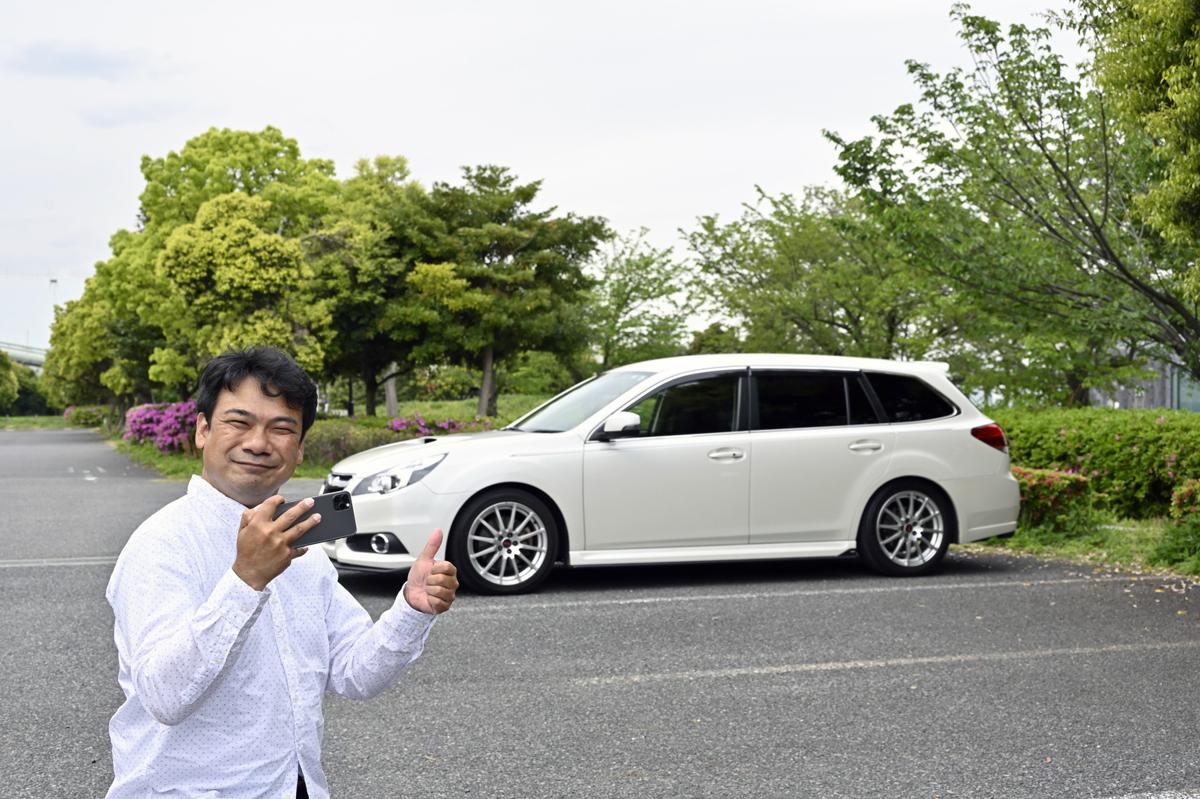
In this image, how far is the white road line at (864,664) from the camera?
6.20m

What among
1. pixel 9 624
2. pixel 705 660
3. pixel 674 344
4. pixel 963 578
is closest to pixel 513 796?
pixel 705 660

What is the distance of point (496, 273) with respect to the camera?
3394cm

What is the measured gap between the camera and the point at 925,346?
26.3 metres

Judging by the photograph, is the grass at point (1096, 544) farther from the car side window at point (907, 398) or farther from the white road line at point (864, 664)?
the white road line at point (864, 664)

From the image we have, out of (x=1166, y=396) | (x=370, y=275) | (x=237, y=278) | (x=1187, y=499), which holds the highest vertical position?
(x=370, y=275)

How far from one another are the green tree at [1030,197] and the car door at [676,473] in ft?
12.6

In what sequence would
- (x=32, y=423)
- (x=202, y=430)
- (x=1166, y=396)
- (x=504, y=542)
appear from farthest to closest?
(x=32, y=423)
(x=1166, y=396)
(x=504, y=542)
(x=202, y=430)

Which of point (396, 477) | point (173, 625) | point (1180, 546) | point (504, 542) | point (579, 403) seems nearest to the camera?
point (173, 625)

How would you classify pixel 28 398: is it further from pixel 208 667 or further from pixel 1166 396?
pixel 208 667

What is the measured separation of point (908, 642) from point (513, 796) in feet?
10.8

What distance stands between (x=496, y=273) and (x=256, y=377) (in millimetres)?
31786

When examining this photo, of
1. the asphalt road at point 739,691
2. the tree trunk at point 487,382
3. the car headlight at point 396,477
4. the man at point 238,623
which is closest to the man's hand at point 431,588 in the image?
the man at point 238,623

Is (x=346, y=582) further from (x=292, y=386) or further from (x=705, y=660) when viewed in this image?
(x=292, y=386)

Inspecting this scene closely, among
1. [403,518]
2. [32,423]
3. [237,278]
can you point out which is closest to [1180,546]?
[403,518]
